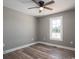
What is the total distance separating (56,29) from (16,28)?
2774mm

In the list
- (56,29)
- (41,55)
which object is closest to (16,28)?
(41,55)

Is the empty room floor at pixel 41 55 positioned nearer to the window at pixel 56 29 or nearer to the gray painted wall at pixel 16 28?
the gray painted wall at pixel 16 28

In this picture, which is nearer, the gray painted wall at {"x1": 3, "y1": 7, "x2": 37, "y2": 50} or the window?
the gray painted wall at {"x1": 3, "y1": 7, "x2": 37, "y2": 50}

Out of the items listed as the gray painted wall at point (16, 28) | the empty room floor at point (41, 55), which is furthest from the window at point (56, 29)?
the gray painted wall at point (16, 28)

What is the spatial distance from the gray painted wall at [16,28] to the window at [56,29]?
64.2 inches

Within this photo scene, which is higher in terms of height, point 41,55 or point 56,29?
point 56,29

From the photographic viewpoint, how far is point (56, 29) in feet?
13.7

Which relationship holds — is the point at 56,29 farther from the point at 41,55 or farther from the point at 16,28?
the point at 16,28

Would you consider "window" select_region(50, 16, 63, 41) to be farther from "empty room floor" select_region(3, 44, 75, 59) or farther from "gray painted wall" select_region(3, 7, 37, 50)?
"gray painted wall" select_region(3, 7, 37, 50)

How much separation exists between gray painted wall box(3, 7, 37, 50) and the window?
1.63 meters

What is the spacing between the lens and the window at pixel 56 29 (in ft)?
12.9

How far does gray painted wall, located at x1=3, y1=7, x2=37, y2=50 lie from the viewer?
3.04 m

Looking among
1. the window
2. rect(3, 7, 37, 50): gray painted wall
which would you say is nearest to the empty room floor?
rect(3, 7, 37, 50): gray painted wall

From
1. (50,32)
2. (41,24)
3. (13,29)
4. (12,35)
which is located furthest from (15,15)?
(50,32)
